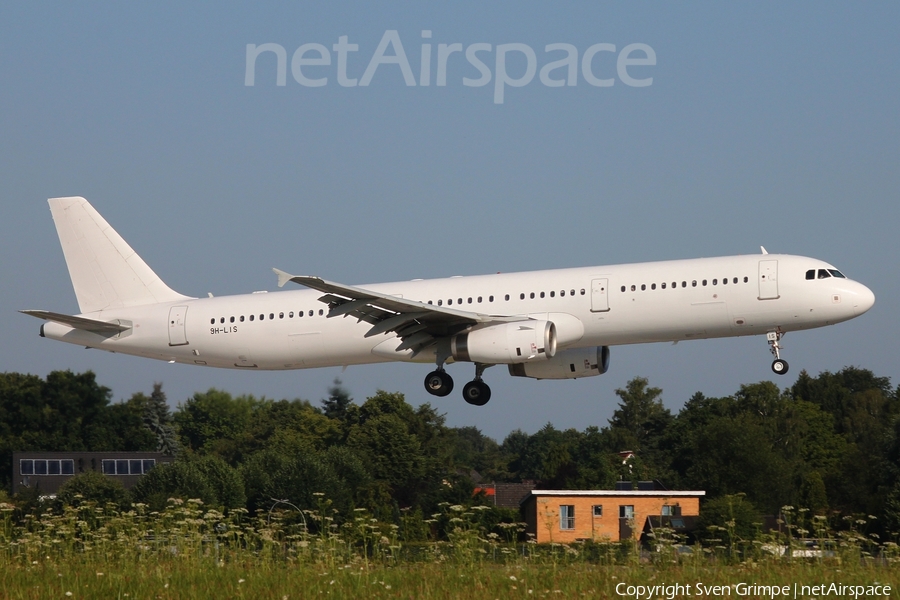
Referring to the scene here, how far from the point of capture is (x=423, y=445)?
117 meters

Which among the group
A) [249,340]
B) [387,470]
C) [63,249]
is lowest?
[387,470]

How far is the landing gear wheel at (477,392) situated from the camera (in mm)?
39094

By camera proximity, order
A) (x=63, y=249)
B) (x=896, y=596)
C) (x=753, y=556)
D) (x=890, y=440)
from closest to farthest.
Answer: (x=896, y=596), (x=753, y=556), (x=63, y=249), (x=890, y=440)

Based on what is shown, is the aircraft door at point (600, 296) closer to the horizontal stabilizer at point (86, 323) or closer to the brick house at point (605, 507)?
the horizontal stabilizer at point (86, 323)

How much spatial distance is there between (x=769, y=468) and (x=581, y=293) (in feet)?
175

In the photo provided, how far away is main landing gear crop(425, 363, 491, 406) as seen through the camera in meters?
38.8

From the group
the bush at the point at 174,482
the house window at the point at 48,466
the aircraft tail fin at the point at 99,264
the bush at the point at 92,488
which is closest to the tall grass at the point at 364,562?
the aircraft tail fin at the point at 99,264

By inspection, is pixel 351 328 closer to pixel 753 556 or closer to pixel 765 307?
pixel 765 307

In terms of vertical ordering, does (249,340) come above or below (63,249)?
below

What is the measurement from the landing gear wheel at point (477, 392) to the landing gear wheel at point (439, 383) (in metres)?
0.71

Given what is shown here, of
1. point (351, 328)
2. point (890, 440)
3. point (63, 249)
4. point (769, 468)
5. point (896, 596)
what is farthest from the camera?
point (769, 468)

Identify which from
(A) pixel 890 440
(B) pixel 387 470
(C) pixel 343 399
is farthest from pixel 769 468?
(C) pixel 343 399

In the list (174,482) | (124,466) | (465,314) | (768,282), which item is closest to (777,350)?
(768,282)

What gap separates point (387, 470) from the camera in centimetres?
10456
